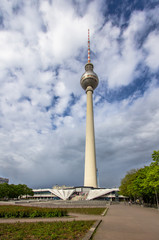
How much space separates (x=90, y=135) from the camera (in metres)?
72.1

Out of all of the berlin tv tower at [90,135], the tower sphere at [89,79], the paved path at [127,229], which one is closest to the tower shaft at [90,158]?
the berlin tv tower at [90,135]

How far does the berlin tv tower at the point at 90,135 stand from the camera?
6731 cm

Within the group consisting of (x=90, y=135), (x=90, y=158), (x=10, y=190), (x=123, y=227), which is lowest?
(x=10, y=190)

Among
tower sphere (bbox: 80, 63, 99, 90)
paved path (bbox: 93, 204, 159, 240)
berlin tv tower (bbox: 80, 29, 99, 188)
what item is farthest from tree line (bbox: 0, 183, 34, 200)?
tower sphere (bbox: 80, 63, 99, 90)

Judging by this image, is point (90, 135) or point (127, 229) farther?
point (90, 135)

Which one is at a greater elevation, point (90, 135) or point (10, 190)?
point (90, 135)

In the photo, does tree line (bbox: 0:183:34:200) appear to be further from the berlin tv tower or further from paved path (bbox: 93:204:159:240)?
paved path (bbox: 93:204:159:240)

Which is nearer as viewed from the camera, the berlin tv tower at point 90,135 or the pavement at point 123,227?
A: the pavement at point 123,227

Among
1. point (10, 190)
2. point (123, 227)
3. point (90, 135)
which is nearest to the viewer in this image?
point (123, 227)

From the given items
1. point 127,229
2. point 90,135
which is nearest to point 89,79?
point 90,135

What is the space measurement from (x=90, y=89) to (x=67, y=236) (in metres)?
78.9

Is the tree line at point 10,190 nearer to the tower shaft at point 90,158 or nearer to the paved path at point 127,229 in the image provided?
the tower shaft at point 90,158

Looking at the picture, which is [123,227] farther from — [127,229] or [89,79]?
[89,79]

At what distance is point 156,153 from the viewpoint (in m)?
26.8
